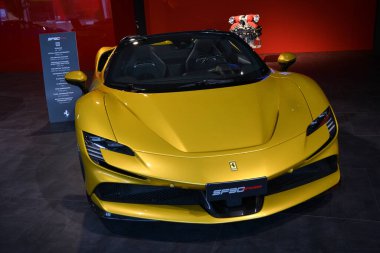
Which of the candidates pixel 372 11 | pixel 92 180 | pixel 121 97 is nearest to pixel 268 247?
pixel 92 180

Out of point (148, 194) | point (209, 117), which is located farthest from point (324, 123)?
point (148, 194)

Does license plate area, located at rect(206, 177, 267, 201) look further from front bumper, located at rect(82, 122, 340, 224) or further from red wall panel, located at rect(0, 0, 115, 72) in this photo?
red wall panel, located at rect(0, 0, 115, 72)

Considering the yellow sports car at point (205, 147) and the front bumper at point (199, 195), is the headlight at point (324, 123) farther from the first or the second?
the front bumper at point (199, 195)

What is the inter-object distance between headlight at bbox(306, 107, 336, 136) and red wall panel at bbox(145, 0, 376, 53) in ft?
22.2

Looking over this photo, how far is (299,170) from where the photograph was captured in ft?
7.50

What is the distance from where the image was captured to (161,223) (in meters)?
2.55

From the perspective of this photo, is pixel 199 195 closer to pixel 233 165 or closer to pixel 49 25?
pixel 233 165

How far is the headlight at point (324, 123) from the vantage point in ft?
7.84

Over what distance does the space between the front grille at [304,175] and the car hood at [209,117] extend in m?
0.19

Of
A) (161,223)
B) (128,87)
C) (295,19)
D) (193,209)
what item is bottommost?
(161,223)

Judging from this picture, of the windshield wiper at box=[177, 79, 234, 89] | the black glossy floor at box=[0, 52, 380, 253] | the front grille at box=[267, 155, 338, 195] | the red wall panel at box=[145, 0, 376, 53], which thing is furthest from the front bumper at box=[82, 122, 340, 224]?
the red wall panel at box=[145, 0, 376, 53]

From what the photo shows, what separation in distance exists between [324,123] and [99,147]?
129cm

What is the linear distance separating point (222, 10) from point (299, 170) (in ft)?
24.7

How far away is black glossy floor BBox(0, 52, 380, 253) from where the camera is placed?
2312 mm
